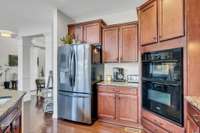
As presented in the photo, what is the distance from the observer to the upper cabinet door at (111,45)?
395 cm

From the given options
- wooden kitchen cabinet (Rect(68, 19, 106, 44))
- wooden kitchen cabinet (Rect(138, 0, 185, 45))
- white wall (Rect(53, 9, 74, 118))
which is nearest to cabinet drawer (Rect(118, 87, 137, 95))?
wooden kitchen cabinet (Rect(138, 0, 185, 45))

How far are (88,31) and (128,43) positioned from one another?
3.61ft

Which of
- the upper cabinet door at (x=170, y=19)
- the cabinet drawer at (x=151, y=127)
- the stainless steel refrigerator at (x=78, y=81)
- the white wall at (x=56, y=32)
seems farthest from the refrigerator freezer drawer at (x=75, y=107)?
the upper cabinet door at (x=170, y=19)

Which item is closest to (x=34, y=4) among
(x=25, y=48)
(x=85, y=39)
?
(x=85, y=39)

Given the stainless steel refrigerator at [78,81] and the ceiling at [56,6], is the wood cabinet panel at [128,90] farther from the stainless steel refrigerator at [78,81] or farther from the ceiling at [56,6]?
the ceiling at [56,6]

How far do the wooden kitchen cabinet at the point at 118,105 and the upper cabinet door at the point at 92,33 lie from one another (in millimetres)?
1238

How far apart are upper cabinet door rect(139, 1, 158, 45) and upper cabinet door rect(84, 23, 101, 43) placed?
1400 mm

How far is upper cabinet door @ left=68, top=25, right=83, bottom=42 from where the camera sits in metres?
4.27

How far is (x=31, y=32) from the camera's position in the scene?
588 centimetres

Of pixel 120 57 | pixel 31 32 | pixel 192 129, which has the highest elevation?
pixel 31 32

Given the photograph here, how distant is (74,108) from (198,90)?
2602 mm

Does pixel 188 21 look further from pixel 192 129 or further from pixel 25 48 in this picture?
pixel 25 48

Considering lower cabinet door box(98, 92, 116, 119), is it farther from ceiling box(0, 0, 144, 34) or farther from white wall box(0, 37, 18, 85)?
white wall box(0, 37, 18, 85)

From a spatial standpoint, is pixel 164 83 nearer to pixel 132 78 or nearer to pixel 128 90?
pixel 128 90
